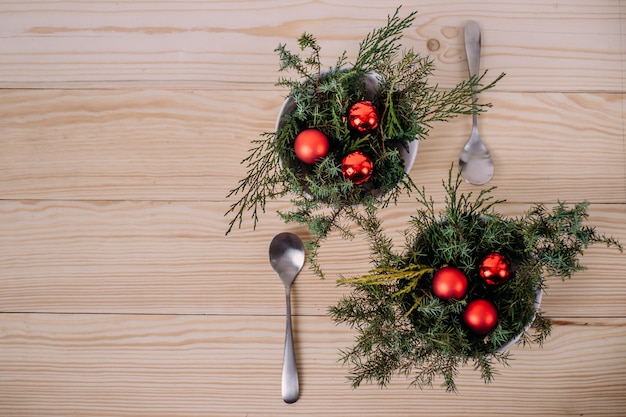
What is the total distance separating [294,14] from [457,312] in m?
0.58

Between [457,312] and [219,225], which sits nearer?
[457,312]

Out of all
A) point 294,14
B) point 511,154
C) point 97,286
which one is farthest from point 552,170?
point 97,286

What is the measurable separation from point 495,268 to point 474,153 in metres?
0.25

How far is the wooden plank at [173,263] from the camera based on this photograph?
0.84 metres

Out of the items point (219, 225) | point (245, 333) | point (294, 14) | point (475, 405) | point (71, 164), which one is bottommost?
point (475, 405)

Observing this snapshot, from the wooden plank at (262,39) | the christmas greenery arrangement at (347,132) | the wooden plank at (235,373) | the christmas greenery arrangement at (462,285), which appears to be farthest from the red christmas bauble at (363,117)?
the wooden plank at (235,373)

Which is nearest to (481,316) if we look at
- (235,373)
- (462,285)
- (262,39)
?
(462,285)

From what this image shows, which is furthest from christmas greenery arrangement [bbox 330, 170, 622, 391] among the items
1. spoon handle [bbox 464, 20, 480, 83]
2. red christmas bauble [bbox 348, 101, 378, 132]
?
spoon handle [bbox 464, 20, 480, 83]

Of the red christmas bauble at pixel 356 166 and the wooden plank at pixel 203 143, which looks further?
the wooden plank at pixel 203 143

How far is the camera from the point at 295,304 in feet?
2.76

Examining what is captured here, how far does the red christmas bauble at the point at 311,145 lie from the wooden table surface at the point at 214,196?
0.19 metres

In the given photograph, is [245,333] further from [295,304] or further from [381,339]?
[381,339]

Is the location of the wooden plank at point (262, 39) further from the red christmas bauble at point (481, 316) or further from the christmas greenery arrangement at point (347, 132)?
the red christmas bauble at point (481, 316)

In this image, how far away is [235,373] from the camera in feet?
2.78
